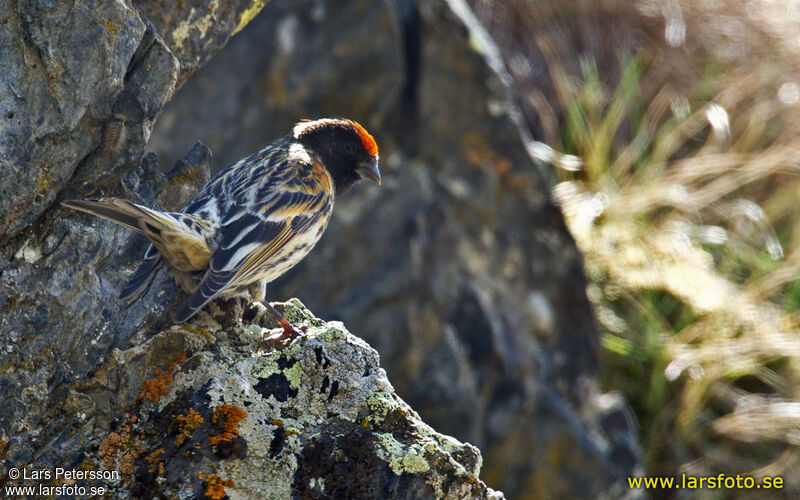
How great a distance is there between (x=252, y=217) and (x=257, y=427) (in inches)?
45.2

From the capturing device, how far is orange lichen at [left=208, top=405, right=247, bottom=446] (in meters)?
2.79

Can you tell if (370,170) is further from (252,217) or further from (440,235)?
(440,235)

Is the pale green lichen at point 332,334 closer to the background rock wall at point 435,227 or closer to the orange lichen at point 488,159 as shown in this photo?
the background rock wall at point 435,227

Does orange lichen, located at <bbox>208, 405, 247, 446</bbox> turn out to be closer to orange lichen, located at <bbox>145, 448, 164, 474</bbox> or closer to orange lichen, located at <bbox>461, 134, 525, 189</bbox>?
orange lichen, located at <bbox>145, 448, 164, 474</bbox>

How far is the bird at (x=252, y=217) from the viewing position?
124 inches

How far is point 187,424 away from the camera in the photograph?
9.27 feet

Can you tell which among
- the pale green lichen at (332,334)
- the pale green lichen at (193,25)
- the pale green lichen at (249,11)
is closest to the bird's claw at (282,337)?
the pale green lichen at (332,334)

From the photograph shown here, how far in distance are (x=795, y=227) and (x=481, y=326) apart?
15.9 feet

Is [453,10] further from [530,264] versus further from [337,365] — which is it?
[337,365]

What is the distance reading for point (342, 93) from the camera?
6203 millimetres

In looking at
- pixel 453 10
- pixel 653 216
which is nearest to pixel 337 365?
pixel 453 10

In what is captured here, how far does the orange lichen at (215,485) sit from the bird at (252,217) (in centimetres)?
67

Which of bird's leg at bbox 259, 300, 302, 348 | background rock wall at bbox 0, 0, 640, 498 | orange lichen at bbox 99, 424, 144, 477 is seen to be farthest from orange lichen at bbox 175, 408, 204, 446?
background rock wall at bbox 0, 0, 640, 498

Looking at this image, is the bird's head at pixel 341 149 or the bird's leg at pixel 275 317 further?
the bird's head at pixel 341 149
